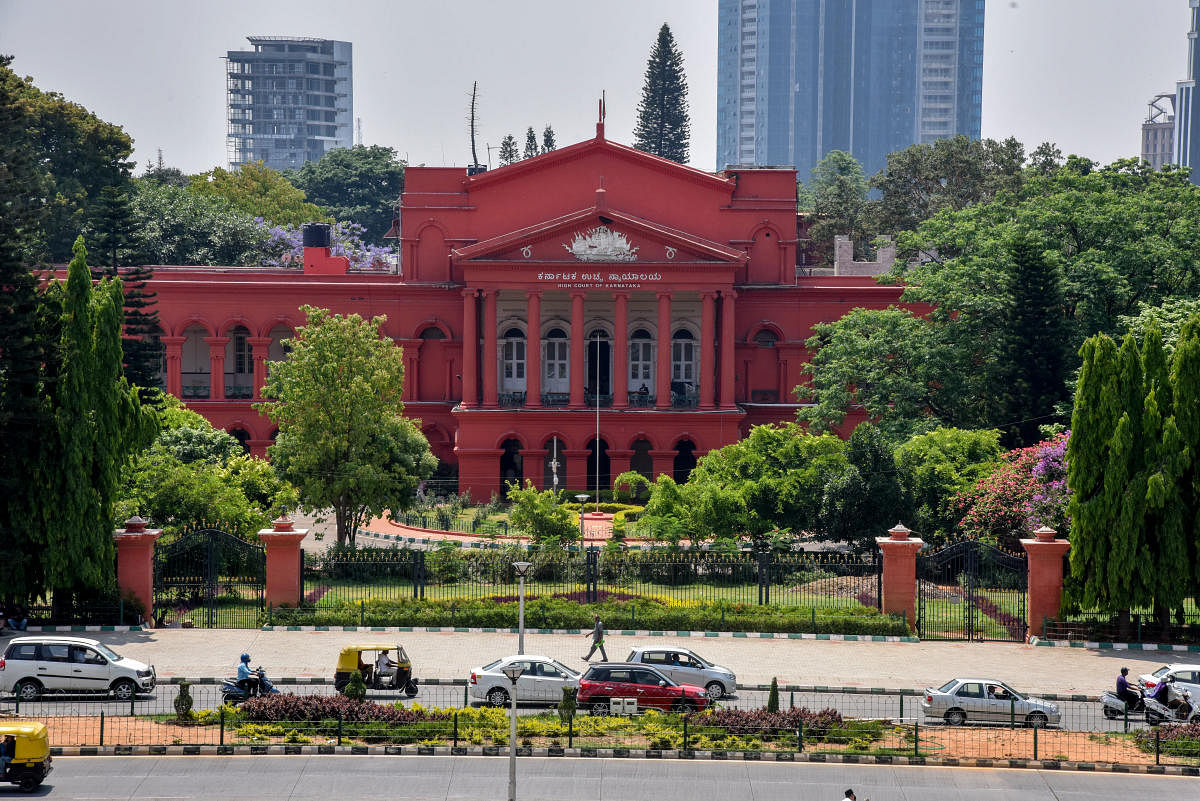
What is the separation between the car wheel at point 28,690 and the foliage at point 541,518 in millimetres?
16600

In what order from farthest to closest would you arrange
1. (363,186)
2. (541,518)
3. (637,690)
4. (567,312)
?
1. (363,186)
2. (567,312)
3. (541,518)
4. (637,690)

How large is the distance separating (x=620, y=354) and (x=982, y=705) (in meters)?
35.3

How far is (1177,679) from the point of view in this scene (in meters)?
29.7

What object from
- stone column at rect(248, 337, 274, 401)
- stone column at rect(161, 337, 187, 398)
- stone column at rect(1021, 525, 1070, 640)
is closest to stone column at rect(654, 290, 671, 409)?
stone column at rect(248, 337, 274, 401)

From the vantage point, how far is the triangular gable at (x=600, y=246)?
61312mm

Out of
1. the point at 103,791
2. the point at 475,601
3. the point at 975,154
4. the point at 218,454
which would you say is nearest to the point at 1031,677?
the point at 475,601

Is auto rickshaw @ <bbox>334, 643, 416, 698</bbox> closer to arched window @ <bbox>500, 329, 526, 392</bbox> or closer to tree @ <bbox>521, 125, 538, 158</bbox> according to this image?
arched window @ <bbox>500, 329, 526, 392</bbox>

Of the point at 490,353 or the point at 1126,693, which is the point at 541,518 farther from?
the point at 490,353

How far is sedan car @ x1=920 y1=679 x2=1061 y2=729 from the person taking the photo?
2844 centimetres

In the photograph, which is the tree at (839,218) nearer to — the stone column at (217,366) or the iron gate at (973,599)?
the stone column at (217,366)

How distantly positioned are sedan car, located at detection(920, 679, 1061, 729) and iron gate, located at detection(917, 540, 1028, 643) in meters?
7.82

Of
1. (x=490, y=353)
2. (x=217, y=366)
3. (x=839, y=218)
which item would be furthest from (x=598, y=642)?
(x=839, y=218)

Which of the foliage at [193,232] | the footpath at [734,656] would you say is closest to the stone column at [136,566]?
the footpath at [734,656]

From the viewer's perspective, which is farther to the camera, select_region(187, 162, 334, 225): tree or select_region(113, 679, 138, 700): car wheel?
select_region(187, 162, 334, 225): tree
